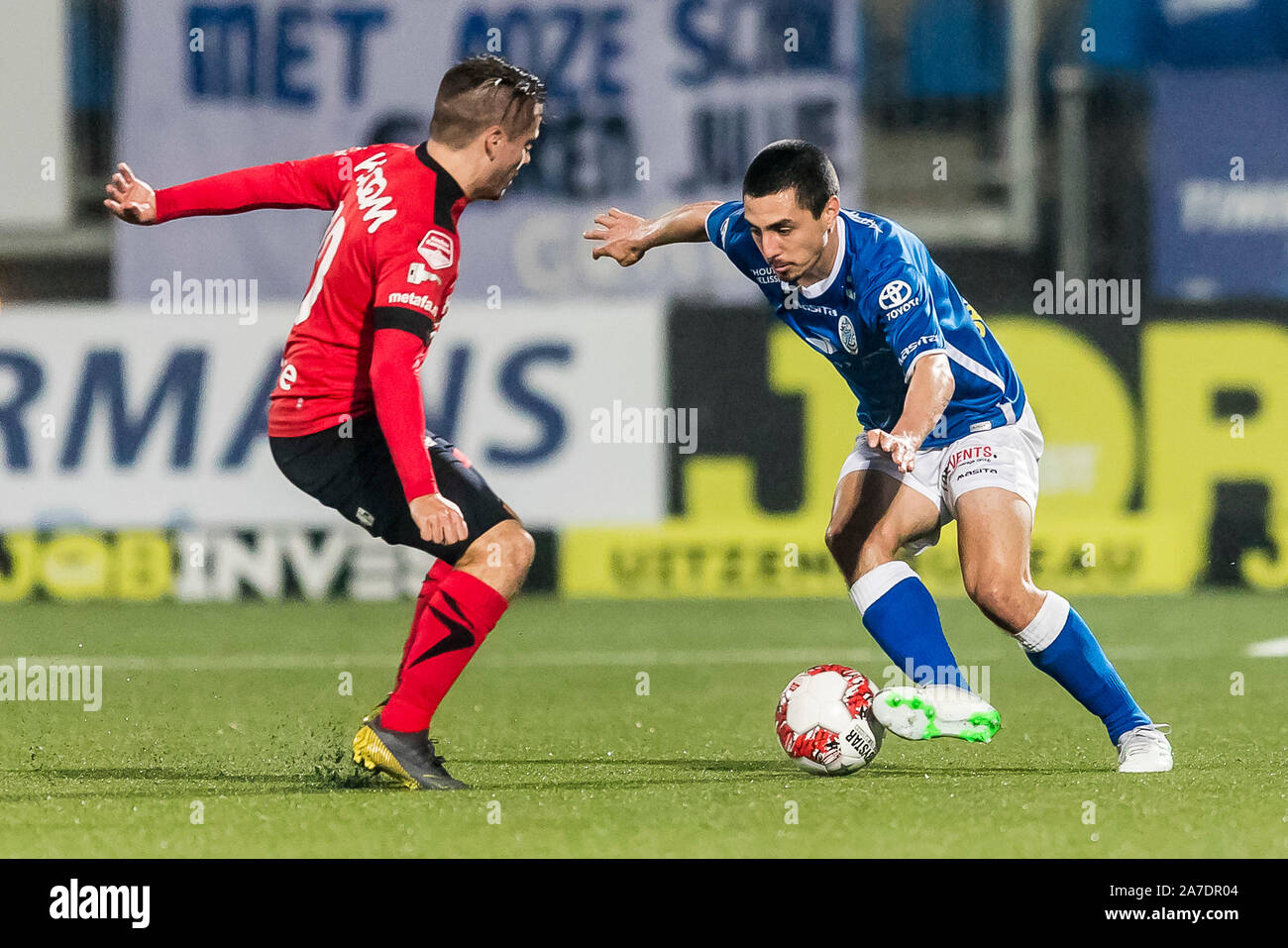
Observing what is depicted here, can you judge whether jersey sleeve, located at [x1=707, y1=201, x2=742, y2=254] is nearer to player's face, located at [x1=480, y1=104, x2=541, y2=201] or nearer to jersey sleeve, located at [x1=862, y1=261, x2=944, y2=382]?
jersey sleeve, located at [x1=862, y1=261, x2=944, y2=382]

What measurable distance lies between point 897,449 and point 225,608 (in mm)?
8234

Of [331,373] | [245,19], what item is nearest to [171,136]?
[245,19]

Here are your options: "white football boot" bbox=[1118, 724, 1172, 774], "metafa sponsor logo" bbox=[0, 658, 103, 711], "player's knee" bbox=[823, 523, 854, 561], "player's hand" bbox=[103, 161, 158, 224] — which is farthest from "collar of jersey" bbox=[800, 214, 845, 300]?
"metafa sponsor logo" bbox=[0, 658, 103, 711]

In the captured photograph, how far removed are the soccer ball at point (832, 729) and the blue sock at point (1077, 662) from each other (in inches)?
20.3

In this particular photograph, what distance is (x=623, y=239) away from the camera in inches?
252

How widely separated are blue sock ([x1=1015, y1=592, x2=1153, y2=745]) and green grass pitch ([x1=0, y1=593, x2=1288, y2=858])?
0.18m

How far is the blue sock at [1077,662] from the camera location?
19.2ft

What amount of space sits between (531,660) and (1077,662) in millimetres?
4422

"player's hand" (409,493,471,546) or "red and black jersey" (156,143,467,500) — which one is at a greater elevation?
"red and black jersey" (156,143,467,500)

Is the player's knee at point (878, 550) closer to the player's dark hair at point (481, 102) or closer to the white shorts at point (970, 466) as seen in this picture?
the white shorts at point (970, 466)

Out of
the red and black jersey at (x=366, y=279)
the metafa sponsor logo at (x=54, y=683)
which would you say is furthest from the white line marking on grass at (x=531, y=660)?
the red and black jersey at (x=366, y=279)

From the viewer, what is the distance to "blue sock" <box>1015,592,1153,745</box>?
5.87 meters

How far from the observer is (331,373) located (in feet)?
19.1

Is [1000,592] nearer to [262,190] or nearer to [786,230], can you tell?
[786,230]
